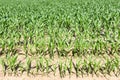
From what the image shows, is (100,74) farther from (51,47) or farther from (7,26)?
(7,26)

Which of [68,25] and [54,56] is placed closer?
[54,56]

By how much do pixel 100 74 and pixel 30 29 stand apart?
317 centimetres

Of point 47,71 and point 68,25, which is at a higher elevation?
point 68,25

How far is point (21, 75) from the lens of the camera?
540cm

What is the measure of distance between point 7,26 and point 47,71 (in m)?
3.28

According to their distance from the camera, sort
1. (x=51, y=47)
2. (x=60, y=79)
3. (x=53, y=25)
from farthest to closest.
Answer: (x=53, y=25), (x=51, y=47), (x=60, y=79)

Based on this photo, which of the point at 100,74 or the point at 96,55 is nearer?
the point at 100,74

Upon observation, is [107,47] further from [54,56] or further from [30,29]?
[30,29]

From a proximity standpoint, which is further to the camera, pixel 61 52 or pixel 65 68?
pixel 61 52

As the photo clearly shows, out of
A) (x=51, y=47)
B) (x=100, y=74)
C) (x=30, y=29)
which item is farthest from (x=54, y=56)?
(x=30, y=29)

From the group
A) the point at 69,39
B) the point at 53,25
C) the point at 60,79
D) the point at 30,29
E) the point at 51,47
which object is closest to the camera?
the point at 60,79

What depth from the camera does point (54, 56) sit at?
6.22 metres

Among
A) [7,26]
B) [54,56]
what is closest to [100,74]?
[54,56]

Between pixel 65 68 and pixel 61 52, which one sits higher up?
pixel 61 52
